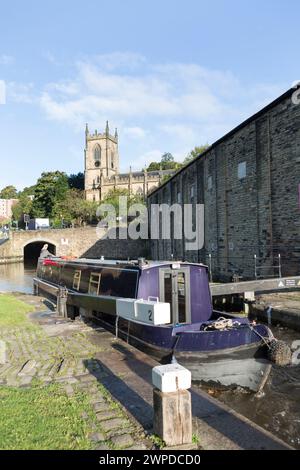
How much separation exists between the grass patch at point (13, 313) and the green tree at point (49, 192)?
2509 inches

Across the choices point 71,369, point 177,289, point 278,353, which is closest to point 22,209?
point 177,289

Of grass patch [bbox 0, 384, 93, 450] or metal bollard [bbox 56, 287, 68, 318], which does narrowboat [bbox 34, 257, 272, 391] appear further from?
grass patch [bbox 0, 384, 93, 450]

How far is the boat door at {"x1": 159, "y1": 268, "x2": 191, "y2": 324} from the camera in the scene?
8.81 m

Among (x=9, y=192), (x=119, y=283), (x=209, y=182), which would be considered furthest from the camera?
(x=9, y=192)

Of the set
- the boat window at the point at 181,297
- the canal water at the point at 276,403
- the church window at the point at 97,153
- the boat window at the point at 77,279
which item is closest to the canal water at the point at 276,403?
the canal water at the point at 276,403

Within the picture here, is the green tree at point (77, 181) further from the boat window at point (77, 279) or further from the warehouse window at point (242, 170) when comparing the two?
the boat window at point (77, 279)

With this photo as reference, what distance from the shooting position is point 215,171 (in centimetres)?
2183

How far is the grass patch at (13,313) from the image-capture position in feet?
33.5

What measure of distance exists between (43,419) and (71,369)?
2.06 meters

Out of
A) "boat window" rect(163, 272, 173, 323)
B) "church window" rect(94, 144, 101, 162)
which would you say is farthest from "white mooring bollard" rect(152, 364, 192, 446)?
"church window" rect(94, 144, 101, 162)

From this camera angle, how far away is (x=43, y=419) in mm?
4512

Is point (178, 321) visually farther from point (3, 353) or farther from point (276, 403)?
point (3, 353)

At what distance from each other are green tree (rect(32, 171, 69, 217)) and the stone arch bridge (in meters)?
21.6

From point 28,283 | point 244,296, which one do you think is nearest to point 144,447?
point 244,296
